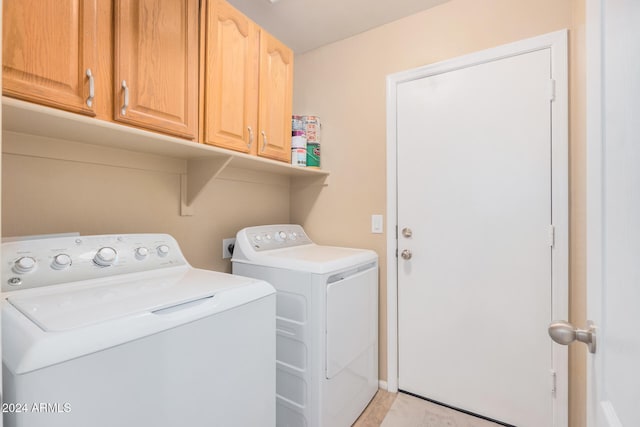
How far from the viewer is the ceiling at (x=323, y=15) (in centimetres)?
184

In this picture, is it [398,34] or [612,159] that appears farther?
[398,34]

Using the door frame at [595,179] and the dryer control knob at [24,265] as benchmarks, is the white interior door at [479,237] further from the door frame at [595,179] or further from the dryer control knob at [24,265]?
the dryer control knob at [24,265]

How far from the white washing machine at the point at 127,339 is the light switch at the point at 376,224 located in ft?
3.58

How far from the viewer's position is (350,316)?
167 centimetres

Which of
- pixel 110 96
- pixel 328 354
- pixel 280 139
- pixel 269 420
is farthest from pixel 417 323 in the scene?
pixel 110 96

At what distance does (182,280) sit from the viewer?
3.83 feet

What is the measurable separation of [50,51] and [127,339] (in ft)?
2.96

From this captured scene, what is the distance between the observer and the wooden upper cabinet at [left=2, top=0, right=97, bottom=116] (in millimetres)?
859

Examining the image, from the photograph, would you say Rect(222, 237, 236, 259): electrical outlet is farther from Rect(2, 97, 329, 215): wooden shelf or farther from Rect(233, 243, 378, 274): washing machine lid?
Rect(2, 97, 329, 215): wooden shelf

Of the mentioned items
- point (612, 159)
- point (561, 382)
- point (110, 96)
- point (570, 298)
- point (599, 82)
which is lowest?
point (561, 382)

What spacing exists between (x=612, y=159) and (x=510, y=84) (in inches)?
53.7

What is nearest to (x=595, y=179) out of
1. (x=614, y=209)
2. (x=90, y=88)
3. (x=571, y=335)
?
(x=614, y=209)

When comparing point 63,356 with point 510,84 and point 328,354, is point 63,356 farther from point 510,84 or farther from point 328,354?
point 510,84

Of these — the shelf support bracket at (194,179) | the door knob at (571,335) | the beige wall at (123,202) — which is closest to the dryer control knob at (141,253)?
the beige wall at (123,202)
